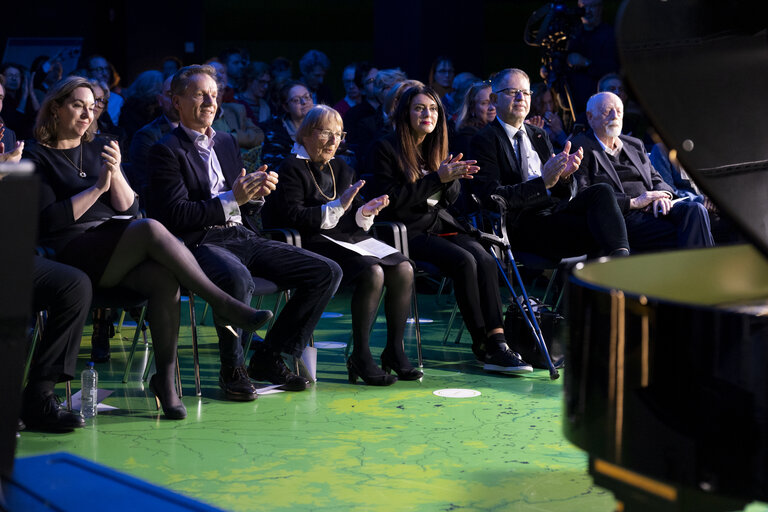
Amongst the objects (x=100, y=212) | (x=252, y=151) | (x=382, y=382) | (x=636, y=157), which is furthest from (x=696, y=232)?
(x=100, y=212)

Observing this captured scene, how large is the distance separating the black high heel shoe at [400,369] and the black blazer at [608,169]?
1.57 m

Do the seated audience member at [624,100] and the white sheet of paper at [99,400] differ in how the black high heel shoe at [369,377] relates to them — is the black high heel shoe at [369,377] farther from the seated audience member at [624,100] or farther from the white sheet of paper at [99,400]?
the seated audience member at [624,100]

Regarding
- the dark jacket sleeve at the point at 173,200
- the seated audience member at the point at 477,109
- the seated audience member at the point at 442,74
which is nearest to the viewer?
the dark jacket sleeve at the point at 173,200

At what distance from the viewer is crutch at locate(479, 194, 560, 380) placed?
4.86 metres

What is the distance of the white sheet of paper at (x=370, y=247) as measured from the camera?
463 cm

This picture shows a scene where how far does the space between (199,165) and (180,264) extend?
25.2 inches

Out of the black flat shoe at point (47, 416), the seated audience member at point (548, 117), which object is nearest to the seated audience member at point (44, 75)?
the seated audience member at point (548, 117)

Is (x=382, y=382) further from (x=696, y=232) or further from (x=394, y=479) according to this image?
(x=696, y=232)

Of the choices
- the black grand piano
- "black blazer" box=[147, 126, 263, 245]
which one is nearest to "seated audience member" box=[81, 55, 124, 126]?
"black blazer" box=[147, 126, 263, 245]

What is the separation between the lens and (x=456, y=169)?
15.8ft

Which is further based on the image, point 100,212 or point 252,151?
point 252,151

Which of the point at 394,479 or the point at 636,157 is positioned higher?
the point at 636,157

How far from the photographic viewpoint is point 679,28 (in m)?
2.13

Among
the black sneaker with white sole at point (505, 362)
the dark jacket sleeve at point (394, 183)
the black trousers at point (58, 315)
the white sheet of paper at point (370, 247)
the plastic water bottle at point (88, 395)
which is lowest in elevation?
the plastic water bottle at point (88, 395)
